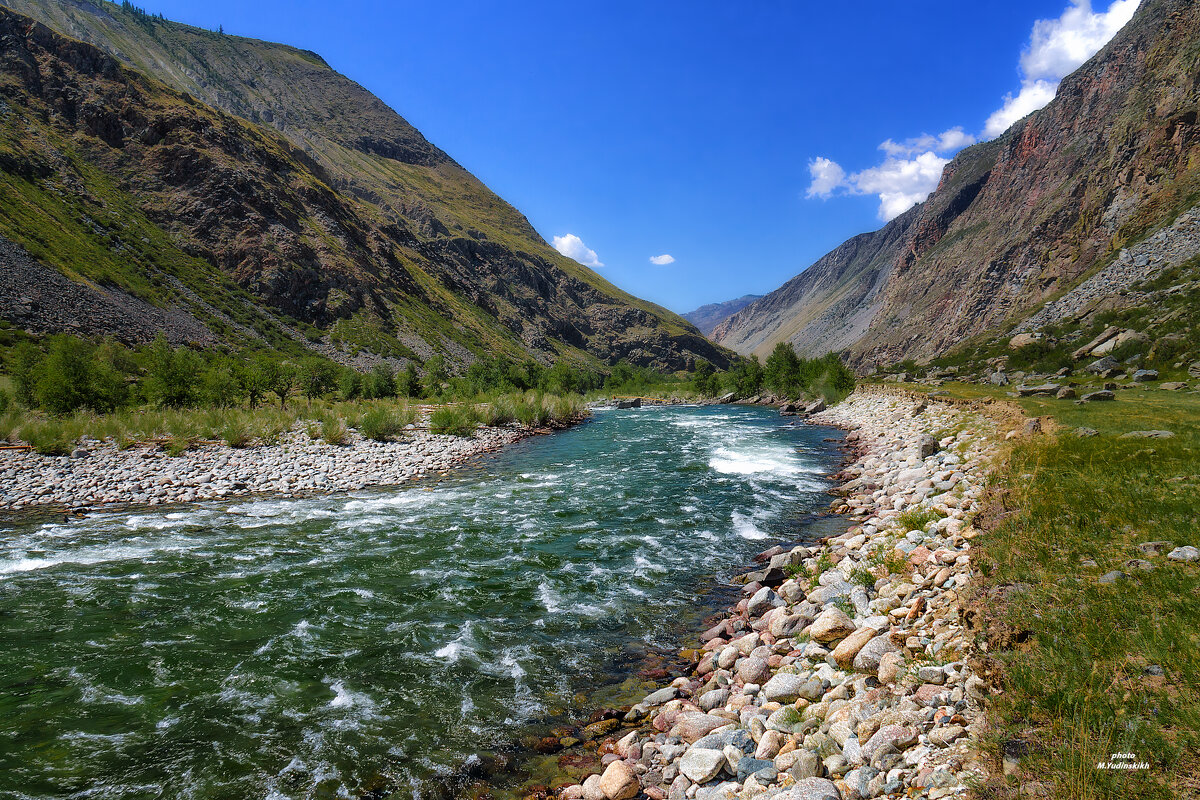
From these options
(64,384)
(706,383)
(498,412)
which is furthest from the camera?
(706,383)

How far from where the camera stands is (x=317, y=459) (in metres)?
23.4

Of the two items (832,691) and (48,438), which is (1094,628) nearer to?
(832,691)

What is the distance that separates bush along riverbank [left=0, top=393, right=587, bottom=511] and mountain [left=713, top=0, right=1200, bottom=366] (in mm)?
70548

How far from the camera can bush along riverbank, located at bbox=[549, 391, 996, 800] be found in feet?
13.4

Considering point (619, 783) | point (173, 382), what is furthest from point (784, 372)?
point (619, 783)

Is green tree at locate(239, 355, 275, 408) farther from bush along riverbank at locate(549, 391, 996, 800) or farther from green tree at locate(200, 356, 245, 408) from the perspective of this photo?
bush along riverbank at locate(549, 391, 996, 800)

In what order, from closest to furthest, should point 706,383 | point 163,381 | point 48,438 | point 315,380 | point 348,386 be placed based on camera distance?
point 48,438, point 163,381, point 315,380, point 348,386, point 706,383

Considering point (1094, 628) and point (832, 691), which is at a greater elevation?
point (1094, 628)

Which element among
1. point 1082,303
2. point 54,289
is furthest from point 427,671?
point 1082,303

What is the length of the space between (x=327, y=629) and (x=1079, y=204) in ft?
459

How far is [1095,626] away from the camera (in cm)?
459

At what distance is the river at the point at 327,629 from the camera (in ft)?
19.5

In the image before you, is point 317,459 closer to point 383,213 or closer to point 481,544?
point 481,544

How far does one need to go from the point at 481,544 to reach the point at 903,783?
11.1 meters
